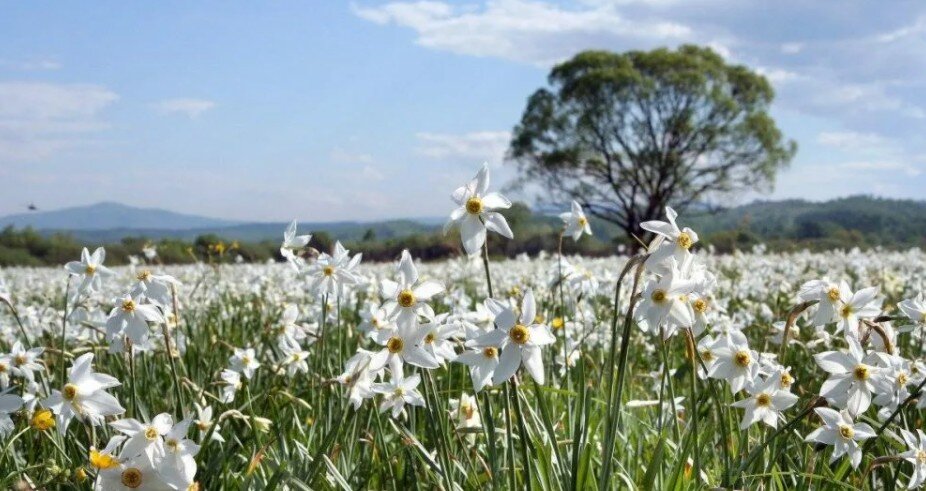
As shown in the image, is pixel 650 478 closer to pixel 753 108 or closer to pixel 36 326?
pixel 36 326

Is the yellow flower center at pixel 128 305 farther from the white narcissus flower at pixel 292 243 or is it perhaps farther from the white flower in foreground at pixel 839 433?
the white flower in foreground at pixel 839 433

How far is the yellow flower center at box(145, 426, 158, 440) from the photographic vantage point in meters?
2.23

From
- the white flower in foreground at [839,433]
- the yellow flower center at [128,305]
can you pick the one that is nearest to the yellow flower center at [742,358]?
the white flower in foreground at [839,433]

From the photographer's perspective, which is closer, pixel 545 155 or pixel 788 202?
pixel 545 155

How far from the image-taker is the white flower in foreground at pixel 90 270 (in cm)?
374

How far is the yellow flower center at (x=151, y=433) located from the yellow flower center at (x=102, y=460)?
0.09m

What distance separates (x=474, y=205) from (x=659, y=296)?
0.57m

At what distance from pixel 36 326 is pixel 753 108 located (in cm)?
4688

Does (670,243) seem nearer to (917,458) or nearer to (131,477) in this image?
(917,458)

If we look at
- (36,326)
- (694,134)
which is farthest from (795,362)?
(694,134)

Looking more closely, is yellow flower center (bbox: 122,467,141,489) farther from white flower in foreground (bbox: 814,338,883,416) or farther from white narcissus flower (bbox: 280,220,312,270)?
white flower in foreground (bbox: 814,338,883,416)

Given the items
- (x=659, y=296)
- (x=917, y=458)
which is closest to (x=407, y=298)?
(x=659, y=296)

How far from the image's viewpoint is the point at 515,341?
7.36 feet

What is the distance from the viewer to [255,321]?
714cm
